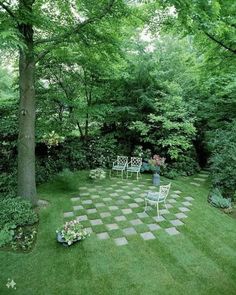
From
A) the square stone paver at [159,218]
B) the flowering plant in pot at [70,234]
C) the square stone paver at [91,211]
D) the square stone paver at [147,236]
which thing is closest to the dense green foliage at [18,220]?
the flowering plant in pot at [70,234]

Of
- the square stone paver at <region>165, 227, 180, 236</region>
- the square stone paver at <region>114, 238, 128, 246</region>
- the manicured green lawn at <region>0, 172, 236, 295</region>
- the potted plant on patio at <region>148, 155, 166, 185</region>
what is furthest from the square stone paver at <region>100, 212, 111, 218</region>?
the potted plant on patio at <region>148, 155, 166, 185</region>

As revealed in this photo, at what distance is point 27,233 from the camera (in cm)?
539

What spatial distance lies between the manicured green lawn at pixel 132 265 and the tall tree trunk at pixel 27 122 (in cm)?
128

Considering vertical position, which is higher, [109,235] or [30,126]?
[30,126]

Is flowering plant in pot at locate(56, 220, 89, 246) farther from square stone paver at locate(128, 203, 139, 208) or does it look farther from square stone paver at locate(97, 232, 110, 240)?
square stone paver at locate(128, 203, 139, 208)

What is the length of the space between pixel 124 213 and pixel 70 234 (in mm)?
1892

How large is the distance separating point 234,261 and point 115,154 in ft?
24.3

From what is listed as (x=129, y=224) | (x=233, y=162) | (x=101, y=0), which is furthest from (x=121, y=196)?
(x=101, y=0)

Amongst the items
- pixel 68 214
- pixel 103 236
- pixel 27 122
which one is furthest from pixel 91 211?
pixel 27 122

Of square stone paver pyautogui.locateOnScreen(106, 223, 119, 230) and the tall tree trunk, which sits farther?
the tall tree trunk

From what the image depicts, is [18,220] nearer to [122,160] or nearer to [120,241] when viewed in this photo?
[120,241]

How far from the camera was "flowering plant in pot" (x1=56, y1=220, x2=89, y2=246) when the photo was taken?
4.90 m

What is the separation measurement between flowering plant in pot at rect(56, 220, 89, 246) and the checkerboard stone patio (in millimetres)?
410

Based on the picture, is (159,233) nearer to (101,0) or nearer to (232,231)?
(232,231)
